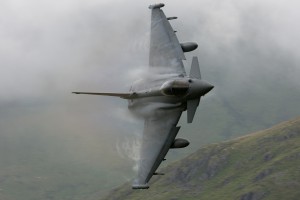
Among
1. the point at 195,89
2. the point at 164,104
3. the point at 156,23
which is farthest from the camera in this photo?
the point at 156,23

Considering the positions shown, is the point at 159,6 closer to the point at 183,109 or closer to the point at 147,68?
the point at 147,68

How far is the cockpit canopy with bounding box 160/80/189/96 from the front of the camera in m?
66.8

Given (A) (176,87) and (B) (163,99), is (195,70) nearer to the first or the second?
(A) (176,87)

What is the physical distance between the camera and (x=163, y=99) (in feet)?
234

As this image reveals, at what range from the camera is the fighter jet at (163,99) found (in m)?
67.2

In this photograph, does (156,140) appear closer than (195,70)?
No

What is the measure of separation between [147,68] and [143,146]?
11.6 m

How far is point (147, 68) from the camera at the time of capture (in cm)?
7894

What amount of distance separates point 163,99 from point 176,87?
4.78 m

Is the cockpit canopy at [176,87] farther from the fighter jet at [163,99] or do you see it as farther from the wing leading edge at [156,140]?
the wing leading edge at [156,140]

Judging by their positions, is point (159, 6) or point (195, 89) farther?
point (159, 6)

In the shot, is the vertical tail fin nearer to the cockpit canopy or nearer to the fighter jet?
the fighter jet

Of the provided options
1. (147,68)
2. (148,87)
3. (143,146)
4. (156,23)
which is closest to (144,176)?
(143,146)

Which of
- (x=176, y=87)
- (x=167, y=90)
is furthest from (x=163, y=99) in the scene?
(x=176, y=87)
